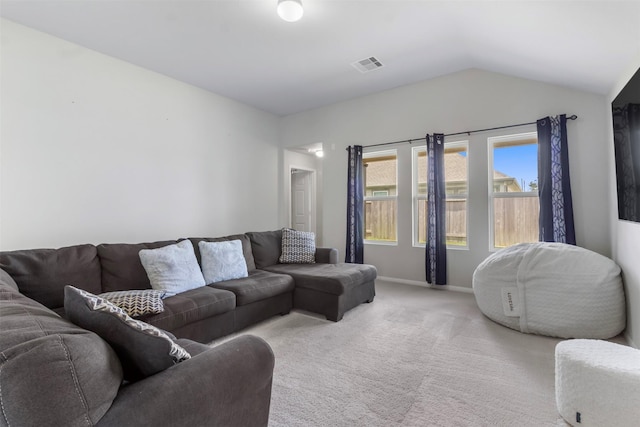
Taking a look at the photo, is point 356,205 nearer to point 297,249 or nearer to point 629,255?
point 297,249

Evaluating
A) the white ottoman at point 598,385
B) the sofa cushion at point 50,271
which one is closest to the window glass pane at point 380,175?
the white ottoman at point 598,385

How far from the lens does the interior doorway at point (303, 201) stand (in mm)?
6715

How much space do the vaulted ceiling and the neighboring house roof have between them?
46.6 inches

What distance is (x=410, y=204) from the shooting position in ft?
15.0

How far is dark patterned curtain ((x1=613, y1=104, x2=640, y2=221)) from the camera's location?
202 centimetres

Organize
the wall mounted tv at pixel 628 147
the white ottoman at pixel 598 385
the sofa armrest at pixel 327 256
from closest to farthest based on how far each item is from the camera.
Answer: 1. the white ottoman at pixel 598 385
2. the wall mounted tv at pixel 628 147
3. the sofa armrest at pixel 327 256

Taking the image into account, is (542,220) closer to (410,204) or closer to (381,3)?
(410,204)

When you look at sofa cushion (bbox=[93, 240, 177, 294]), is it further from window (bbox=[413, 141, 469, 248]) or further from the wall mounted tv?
the wall mounted tv

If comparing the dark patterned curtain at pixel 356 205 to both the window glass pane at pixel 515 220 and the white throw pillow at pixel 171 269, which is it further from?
the white throw pillow at pixel 171 269

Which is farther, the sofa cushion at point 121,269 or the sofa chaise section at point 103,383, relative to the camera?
the sofa cushion at point 121,269

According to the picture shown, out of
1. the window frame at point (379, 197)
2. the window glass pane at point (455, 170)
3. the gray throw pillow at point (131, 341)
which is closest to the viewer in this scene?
the gray throw pillow at point (131, 341)

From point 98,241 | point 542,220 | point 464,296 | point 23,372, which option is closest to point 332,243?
point 464,296

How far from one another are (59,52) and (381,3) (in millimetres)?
3260

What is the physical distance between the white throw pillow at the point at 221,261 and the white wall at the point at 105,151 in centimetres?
118
